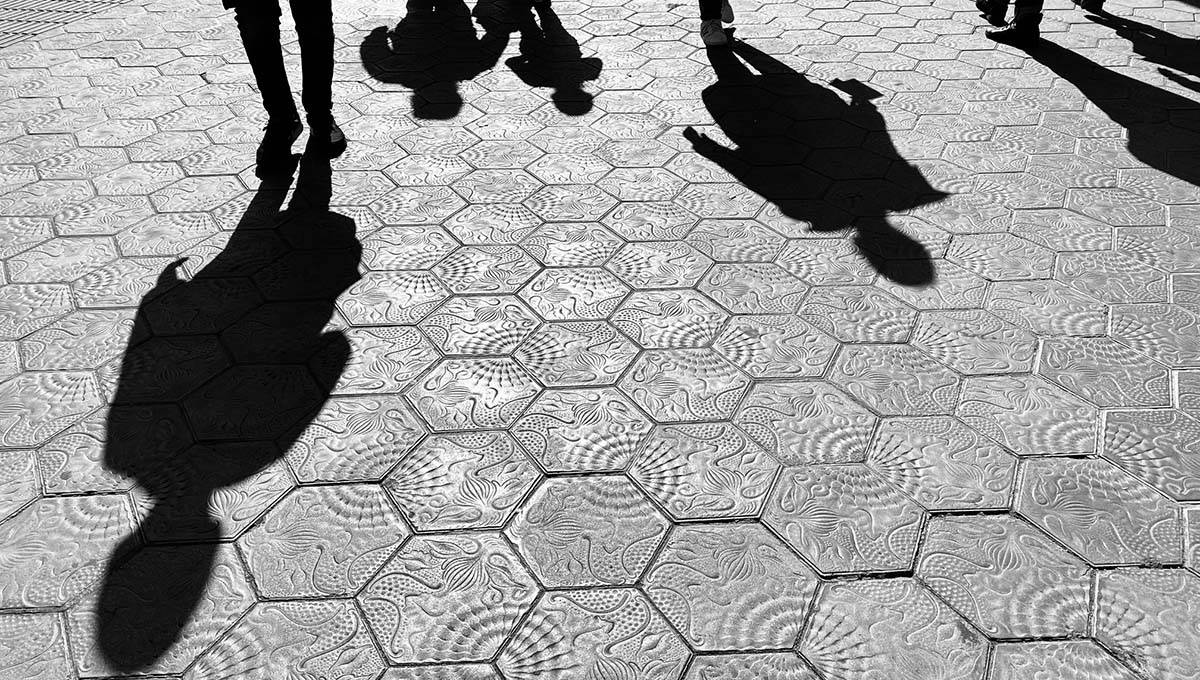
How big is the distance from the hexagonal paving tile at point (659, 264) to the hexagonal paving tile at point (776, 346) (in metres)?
0.41

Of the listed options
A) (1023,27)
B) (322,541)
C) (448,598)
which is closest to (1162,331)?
(448,598)

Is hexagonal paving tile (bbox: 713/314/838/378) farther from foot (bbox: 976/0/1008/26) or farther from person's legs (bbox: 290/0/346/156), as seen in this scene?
foot (bbox: 976/0/1008/26)

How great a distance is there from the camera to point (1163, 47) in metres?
6.49

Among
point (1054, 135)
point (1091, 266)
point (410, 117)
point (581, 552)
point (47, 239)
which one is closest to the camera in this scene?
point (581, 552)

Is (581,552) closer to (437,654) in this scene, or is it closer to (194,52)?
(437,654)

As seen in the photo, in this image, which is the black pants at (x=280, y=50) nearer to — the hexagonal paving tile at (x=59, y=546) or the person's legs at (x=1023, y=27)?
the hexagonal paving tile at (x=59, y=546)

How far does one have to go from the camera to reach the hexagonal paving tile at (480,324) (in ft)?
11.4

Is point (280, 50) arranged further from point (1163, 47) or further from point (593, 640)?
point (1163, 47)

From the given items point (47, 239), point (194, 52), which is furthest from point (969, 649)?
point (194, 52)

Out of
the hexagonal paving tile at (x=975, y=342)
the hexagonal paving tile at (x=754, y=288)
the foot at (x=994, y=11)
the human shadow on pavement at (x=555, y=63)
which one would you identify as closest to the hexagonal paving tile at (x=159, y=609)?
the hexagonal paving tile at (x=754, y=288)

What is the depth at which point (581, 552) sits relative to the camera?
2.58 metres

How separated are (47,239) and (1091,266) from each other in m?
4.90

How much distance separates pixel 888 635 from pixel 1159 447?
135cm

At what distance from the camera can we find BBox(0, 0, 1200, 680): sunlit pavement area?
7.77 feet
